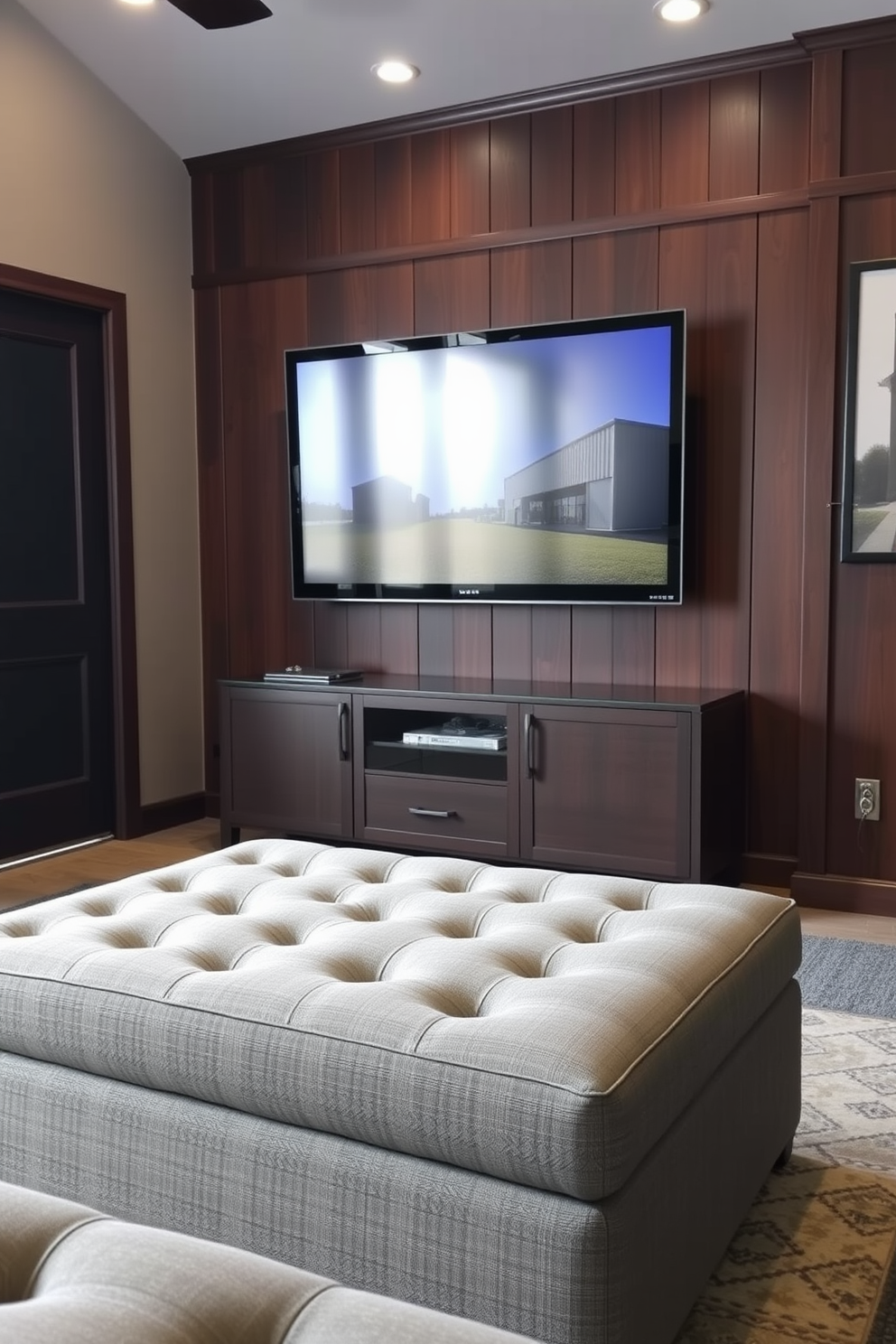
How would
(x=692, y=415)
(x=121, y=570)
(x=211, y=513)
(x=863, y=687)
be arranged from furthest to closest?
(x=211, y=513), (x=121, y=570), (x=692, y=415), (x=863, y=687)

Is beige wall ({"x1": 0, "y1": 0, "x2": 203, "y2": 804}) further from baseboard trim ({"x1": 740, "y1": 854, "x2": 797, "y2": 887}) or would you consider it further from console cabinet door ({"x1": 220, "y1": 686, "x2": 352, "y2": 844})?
baseboard trim ({"x1": 740, "y1": 854, "x2": 797, "y2": 887})

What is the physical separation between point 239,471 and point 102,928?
3.04 metres

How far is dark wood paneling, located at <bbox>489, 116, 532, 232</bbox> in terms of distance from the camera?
13.0 feet

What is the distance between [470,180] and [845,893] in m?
2.54

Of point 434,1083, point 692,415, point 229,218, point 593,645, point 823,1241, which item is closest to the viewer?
point 434,1083

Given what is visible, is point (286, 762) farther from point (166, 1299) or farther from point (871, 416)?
point (166, 1299)

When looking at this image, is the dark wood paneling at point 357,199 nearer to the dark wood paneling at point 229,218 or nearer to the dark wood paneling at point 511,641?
the dark wood paneling at point 229,218

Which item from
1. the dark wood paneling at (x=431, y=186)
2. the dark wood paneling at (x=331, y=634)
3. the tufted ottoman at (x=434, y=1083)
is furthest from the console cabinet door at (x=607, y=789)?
the dark wood paneling at (x=431, y=186)

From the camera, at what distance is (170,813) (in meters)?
4.68

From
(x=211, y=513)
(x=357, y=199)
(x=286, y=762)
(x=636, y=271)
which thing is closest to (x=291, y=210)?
(x=357, y=199)

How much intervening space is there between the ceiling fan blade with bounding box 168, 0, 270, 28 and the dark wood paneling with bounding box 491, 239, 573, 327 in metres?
1.11

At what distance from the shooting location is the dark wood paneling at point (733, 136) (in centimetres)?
362

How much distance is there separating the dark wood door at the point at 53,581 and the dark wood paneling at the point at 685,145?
2005 millimetres

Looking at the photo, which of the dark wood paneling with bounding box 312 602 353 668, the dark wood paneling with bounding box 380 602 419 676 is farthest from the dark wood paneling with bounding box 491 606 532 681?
the dark wood paneling with bounding box 312 602 353 668
